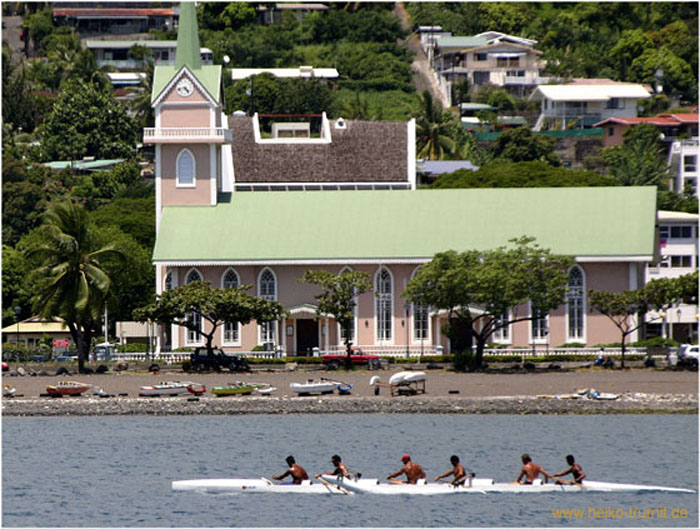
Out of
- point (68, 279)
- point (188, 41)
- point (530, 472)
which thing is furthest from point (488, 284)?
point (530, 472)

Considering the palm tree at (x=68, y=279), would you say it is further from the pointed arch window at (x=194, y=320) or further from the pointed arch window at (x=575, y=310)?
the pointed arch window at (x=575, y=310)

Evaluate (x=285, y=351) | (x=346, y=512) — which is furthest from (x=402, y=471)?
(x=285, y=351)

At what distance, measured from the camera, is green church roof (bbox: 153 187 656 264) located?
84.8 m

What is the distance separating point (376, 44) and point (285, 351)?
115958 mm

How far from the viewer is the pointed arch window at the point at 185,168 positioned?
294 ft

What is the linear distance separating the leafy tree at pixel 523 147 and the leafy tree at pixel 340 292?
6559cm

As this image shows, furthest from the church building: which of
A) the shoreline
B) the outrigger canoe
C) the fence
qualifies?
the outrigger canoe

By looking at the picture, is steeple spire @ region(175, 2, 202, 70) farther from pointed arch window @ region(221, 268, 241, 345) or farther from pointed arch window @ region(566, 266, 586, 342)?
pointed arch window @ region(566, 266, 586, 342)

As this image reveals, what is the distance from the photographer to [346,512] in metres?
47.6

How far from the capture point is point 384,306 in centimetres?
8538

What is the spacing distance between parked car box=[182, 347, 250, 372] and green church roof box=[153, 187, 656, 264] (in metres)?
8.86

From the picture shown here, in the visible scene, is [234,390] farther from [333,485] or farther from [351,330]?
[333,485]

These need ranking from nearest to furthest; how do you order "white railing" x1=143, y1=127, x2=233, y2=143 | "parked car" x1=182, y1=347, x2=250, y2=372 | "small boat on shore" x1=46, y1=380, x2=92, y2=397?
"small boat on shore" x1=46, y1=380, x2=92, y2=397 < "parked car" x1=182, y1=347, x2=250, y2=372 < "white railing" x1=143, y1=127, x2=233, y2=143

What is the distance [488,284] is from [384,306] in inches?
454
